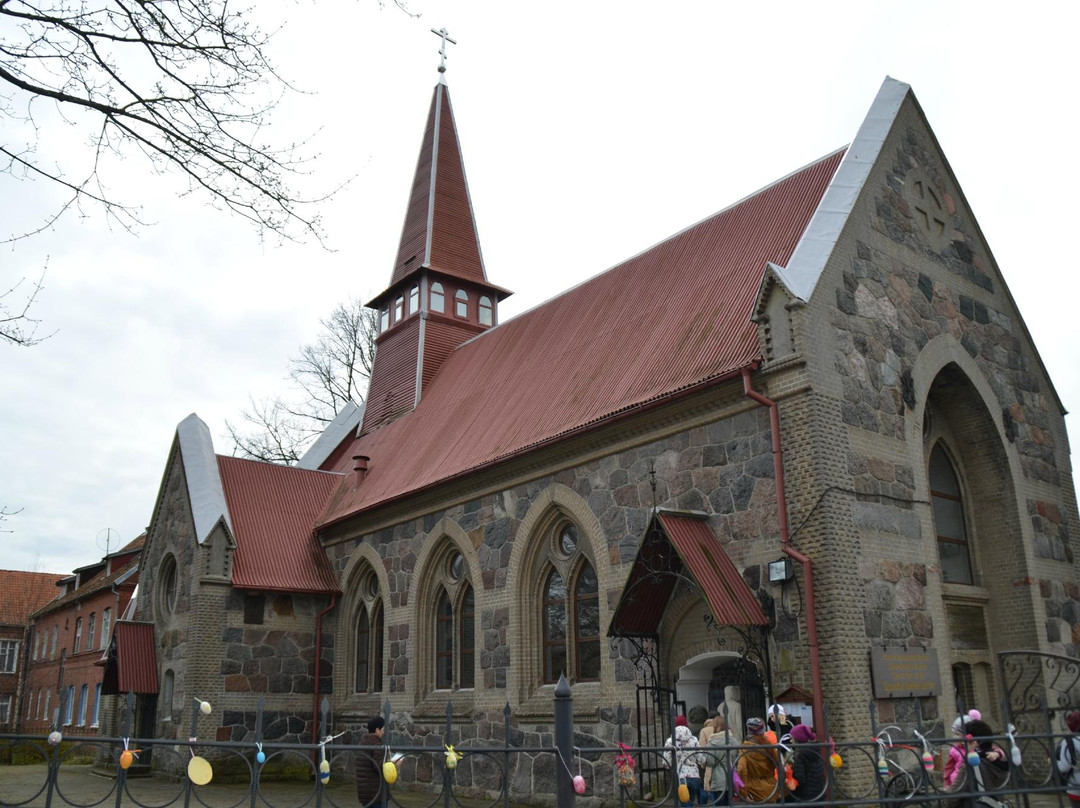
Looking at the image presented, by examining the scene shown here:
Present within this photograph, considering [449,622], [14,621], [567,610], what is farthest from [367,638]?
[14,621]

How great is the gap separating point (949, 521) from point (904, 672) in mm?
3701

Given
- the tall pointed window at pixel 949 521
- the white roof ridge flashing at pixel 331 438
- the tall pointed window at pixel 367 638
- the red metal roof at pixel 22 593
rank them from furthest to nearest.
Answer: the red metal roof at pixel 22 593 < the white roof ridge flashing at pixel 331 438 < the tall pointed window at pixel 367 638 < the tall pointed window at pixel 949 521

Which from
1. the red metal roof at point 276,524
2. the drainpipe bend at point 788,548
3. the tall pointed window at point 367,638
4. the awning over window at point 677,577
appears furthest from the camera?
the red metal roof at point 276,524

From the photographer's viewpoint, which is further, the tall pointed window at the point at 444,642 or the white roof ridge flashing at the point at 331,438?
the white roof ridge flashing at the point at 331,438

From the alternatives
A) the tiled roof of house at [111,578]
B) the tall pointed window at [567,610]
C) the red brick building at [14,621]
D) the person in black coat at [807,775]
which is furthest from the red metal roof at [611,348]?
the red brick building at [14,621]

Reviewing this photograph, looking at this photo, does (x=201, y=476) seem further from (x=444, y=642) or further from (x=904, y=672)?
(x=904, y=672)

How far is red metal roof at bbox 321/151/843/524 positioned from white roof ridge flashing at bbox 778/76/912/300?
107 centimetres

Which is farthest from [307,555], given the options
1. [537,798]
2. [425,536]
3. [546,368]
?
[537,798]

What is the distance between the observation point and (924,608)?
1209cm

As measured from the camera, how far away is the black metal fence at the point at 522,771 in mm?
6215

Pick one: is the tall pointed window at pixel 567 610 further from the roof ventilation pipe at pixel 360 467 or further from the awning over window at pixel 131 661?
the awning over window at pixel 131 661

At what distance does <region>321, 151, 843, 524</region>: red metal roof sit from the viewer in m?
14.4

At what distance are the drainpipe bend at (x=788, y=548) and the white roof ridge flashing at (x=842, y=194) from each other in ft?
4.34

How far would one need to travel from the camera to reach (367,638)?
20.6m
